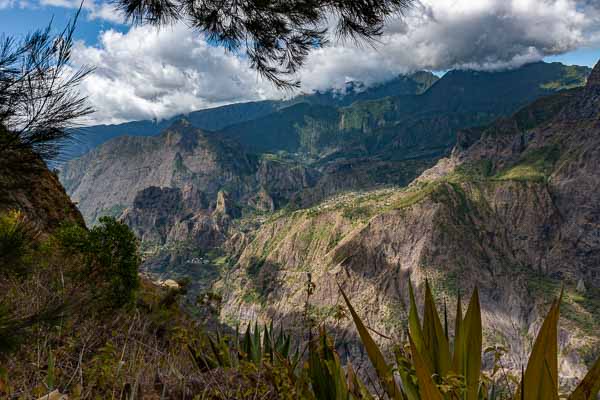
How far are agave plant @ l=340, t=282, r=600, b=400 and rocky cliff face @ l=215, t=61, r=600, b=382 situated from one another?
3683 inches

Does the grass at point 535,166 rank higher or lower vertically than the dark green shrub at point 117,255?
higher

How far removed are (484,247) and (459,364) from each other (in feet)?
437

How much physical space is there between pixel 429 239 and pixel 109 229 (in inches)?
4411

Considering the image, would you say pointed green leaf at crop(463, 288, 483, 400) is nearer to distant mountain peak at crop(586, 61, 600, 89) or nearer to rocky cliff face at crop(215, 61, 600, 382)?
Result: rocky cliff face at crop(215, 61, 600, 382)

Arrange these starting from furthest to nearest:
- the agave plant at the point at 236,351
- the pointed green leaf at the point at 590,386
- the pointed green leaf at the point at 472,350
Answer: the agave plant at the point at 236,351
the pointed green leaf at the point at 472,350
the pointed green leaf at the point at 590,386

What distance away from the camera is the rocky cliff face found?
4178 inches

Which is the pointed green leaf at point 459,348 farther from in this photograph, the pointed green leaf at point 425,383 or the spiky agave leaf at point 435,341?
the pointed green leaf at point 425,383

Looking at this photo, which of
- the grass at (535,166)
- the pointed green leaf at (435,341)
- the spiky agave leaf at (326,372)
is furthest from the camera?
the grass at (535,166)

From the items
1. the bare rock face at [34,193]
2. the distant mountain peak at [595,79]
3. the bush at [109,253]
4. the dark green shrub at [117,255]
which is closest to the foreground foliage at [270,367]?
the bare rock face at [34,193]

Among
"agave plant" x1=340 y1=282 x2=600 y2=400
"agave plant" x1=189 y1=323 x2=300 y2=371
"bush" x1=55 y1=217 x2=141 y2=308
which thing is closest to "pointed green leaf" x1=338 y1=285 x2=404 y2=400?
Answer: "agave plant" x1=340 y1=282 x2=600 y2=400

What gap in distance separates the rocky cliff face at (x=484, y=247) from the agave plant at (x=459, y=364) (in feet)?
307

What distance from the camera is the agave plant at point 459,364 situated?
1.47 metres

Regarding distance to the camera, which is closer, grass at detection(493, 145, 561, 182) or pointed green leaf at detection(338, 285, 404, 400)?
pointed green leaf at detection(338, 285, 404, 400)

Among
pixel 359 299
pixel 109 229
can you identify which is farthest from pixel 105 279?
pixel 359 299
